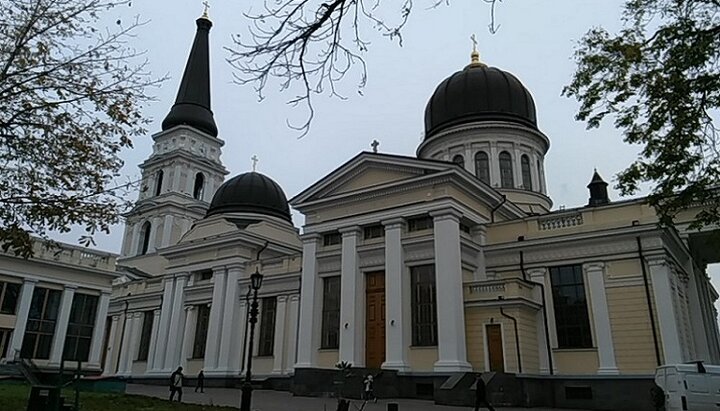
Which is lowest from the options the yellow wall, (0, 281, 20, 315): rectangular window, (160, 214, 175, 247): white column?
the yellow wall

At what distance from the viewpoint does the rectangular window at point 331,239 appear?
27.1 m

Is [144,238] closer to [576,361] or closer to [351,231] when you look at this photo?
[351,231]

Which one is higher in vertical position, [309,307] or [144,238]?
[144,238]

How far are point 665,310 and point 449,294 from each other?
787 cm

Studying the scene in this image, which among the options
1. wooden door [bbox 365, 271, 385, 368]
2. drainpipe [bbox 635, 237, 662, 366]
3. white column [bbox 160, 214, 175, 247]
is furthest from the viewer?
white column [bbox 160, 214, 175, 247]

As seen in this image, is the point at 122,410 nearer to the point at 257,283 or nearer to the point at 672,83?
the point at 257,283

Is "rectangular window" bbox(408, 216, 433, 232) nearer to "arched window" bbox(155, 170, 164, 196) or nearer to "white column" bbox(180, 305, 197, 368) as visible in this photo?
"white column" bbox(180, 305, 197, 368)

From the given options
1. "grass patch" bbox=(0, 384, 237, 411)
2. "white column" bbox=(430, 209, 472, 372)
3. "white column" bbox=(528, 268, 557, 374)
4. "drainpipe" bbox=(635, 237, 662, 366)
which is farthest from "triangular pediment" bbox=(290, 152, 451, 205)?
"grass patch" bbox=(0, 384, 237, 411)

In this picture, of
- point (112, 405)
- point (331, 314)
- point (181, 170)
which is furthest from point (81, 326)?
point (181, 170)

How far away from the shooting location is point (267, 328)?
101 ft

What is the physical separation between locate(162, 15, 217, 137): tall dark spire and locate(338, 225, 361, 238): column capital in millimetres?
37301

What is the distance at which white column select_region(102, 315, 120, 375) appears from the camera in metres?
38.0

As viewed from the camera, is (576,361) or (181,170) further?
(181,170)

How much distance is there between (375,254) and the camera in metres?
25.4
